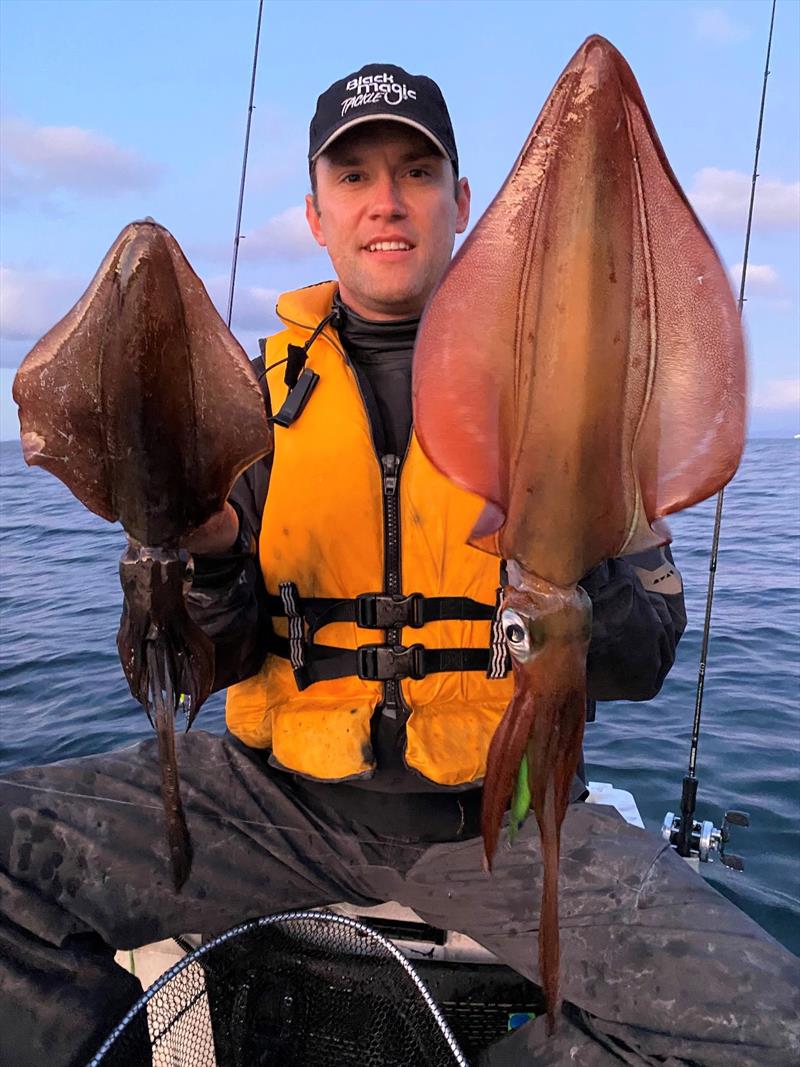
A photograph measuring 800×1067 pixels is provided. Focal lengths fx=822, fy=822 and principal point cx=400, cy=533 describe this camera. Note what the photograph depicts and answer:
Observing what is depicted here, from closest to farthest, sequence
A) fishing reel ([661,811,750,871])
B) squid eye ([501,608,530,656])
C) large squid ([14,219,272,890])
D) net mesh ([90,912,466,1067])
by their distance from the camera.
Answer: large squid ([14,219,272,890]) → squid eye ([501,608,530,656]) → net mesh ([90,912,466,1067]) → fishing reel ([661,811,750,871])

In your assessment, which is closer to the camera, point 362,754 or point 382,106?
point 362,754

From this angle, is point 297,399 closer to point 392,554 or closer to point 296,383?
point 296,383

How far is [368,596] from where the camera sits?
3.24 m

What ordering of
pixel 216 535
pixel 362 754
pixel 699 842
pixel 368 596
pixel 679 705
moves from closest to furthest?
pixel 216 535 → pixel 362 754 → pixel 368 596 → pixel 699 842 → pixel 679 705

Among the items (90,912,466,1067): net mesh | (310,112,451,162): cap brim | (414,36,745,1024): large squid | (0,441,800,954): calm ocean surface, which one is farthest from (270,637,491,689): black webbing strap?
(0,441,800,954): calm ocean surface

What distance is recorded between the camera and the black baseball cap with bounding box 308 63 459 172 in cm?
336

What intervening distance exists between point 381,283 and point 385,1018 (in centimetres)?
295

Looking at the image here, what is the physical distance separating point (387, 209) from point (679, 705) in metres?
6.10

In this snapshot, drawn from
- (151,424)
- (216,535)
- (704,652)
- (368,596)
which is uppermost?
(151,424)

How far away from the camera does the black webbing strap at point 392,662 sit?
323 cm

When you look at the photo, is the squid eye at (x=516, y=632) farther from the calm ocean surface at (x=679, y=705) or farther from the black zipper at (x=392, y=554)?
the calm ocean surface at (x=679, y=705)

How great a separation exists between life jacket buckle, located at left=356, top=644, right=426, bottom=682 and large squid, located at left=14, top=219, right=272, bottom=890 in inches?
38.1

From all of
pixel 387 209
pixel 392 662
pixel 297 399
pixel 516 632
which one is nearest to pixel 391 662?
pixel 392 662

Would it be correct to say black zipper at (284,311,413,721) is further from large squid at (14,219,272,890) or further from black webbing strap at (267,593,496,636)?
large squid at (14,219,272,890)
